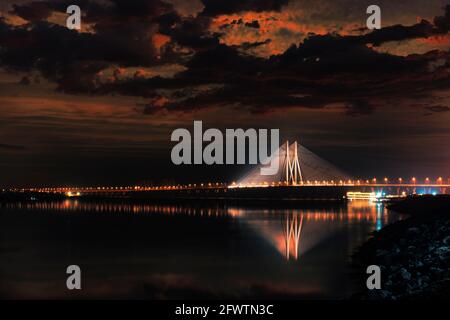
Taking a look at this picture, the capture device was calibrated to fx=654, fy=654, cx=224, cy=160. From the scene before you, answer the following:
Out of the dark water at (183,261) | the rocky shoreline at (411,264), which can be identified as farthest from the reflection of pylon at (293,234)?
the rocky shoreline at (411,264)

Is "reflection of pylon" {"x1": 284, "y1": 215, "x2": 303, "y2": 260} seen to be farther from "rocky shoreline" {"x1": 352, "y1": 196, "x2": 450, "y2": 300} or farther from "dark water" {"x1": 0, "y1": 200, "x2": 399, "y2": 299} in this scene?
"rocky shoreline" {"x1": 352, "y1": 196, "x2": 450, "y2": 300}

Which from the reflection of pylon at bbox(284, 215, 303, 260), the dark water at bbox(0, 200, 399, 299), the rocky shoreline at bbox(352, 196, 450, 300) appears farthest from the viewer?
the reflection of pylon at bbox(284, 215, 303, 260)

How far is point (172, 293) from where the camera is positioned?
21.6m

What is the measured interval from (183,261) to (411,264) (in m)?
12.9

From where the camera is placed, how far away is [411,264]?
19391 millimetres

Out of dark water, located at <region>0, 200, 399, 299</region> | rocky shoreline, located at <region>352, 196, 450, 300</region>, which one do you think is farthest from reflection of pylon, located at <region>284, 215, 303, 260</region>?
rocky shoreline, located at <region>352, 196, 450, 300</region>

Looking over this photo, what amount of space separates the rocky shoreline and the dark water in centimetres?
120

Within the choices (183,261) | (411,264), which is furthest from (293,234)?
(411,264)

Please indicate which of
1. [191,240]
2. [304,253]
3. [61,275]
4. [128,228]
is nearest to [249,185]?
[128,228]

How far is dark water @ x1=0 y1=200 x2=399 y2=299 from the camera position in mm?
21875

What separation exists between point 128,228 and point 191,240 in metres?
11.8

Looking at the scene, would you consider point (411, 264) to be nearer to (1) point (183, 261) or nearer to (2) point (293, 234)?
(1) point (183, 261)
